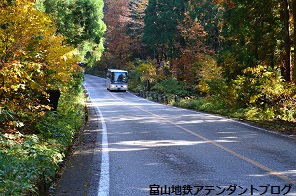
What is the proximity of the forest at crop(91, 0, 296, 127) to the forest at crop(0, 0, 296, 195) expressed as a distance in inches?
2.8

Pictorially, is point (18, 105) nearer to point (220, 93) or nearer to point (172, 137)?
point (172, 137)

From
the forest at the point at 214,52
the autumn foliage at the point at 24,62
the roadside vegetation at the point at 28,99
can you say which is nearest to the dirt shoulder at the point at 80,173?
the roadside vegetation at the point at 28,99

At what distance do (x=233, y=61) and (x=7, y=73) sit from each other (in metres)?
14.3

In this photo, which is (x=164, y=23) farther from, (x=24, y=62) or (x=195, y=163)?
(x=195, y=163)

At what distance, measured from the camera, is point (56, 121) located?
32.2 ft

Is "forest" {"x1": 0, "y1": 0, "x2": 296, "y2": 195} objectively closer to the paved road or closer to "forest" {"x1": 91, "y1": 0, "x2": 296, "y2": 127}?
"forest" {"x1": 91, "y1": 0, "x2": 296, "y2": 127}

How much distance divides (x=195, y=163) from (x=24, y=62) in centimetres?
439

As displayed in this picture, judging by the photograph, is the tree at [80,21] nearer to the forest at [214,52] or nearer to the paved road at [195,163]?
the forest at [214,52]

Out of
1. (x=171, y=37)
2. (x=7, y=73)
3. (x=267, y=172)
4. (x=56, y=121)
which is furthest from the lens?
(x=171, y=37)

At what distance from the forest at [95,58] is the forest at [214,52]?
71mm

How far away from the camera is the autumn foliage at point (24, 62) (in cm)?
739

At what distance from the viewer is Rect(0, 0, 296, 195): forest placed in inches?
272

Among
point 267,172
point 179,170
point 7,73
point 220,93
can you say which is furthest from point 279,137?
point 220,93

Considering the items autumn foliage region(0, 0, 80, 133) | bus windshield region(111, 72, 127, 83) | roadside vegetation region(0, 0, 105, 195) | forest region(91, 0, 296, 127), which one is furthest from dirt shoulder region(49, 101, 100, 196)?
bus windshield region(111, 72, 127, 83)
